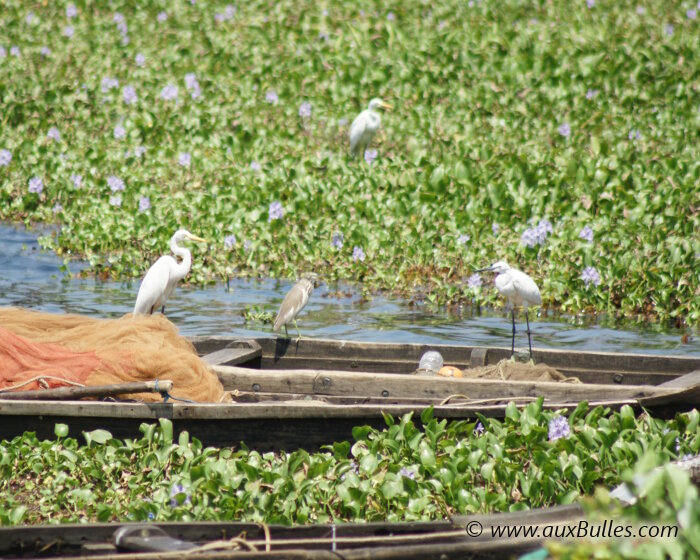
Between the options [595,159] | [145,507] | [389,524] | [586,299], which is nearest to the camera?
[389,524]

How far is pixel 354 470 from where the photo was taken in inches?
193

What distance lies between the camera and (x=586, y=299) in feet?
29.2

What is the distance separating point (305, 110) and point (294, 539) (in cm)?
928

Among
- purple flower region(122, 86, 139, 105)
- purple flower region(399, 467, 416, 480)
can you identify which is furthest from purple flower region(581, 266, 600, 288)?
purple flower region(122, 86, 139, 105)

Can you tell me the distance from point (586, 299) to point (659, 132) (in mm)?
3206

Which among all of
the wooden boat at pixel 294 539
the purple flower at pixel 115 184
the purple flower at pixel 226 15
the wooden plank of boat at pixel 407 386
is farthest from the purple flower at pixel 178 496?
the purple flower at pixel 226 15

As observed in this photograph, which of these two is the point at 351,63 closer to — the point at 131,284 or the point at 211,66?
the point at 211,66

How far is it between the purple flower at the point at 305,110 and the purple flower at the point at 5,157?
10.9ft

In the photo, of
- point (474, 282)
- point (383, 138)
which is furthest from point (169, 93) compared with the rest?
point (474, 282)

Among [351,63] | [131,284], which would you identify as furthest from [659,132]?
[131,284]

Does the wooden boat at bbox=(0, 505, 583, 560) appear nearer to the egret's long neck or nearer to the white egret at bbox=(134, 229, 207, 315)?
the white egret at bbox=(134, 229, 207, 315)

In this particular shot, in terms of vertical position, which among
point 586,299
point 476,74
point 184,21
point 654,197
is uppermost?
point 184,21

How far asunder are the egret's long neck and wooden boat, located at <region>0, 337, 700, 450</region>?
1.04 meters

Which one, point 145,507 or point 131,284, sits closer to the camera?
point 145,507
